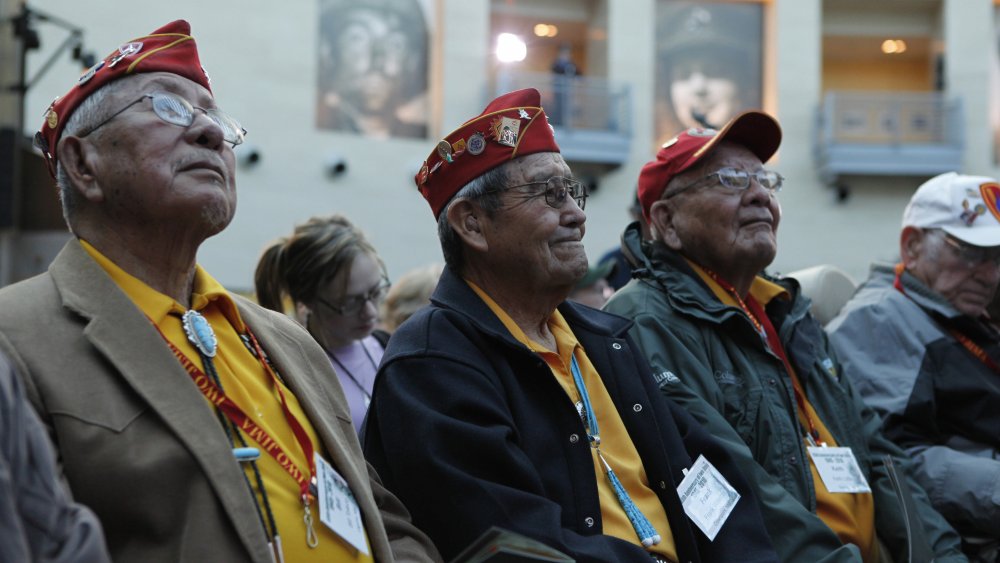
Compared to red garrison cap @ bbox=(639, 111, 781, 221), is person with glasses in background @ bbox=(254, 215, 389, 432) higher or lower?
lower

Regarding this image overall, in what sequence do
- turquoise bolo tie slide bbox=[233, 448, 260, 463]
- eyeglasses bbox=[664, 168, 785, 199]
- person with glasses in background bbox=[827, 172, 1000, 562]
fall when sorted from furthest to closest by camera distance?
person with glasses in background bbox=[827, 172, 1000, 562]
eyeglasses bbox=[664, 168, 785, 199]
turquoise bolo tie slide bbox=[233, 448, 260, 463]

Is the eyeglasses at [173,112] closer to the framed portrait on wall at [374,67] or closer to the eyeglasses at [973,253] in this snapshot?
the eyeglasses at [973,253]

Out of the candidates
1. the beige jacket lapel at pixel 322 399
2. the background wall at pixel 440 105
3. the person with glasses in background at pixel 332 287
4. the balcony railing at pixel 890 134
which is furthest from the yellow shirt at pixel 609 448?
the balcony railing at pixel 890 134

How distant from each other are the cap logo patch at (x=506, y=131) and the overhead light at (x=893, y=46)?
58.2 ft

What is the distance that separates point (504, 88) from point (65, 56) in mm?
6178

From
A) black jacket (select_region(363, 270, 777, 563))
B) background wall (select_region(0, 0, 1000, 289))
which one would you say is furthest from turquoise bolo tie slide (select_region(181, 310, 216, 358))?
background wall (select_region(0, 0, 1000, 289))

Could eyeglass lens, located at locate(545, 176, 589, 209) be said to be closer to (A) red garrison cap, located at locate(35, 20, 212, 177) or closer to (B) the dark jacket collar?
(B) the dark jacket collar

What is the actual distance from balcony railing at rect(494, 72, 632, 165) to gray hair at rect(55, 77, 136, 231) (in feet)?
49.1

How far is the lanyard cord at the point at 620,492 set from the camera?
9.46 feet

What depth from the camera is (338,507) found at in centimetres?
249

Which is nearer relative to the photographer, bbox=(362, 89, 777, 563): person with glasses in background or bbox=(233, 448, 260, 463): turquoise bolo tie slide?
bbox=(233, 448, 260, 463): turquoise bolo tie slide

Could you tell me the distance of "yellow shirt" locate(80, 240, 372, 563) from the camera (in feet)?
7.76

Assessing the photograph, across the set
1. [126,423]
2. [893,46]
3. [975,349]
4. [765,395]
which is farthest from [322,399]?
[893,46]

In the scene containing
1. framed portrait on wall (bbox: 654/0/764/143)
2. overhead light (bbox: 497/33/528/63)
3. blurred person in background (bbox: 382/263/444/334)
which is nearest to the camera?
blurred person in background (bbox: 382/263/444/334)
